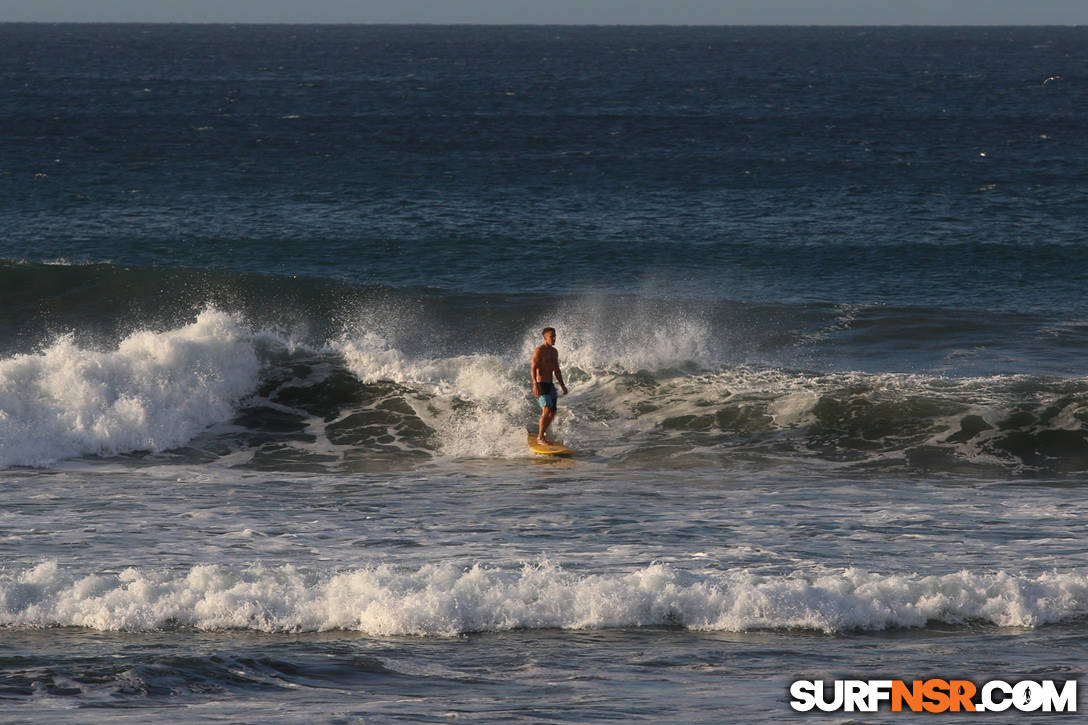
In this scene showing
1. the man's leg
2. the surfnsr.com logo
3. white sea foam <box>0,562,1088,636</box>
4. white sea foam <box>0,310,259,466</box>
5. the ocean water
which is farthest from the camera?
the man's leg

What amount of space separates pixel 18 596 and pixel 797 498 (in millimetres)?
7885

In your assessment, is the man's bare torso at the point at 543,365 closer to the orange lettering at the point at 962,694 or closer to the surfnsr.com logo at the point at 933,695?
the surfnsr.com logo at the point at 933,695

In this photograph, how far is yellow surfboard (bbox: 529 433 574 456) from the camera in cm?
1611

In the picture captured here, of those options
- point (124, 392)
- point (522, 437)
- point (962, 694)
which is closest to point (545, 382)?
point (522, 437)

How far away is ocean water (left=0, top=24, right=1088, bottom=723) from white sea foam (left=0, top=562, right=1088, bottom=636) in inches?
1.3

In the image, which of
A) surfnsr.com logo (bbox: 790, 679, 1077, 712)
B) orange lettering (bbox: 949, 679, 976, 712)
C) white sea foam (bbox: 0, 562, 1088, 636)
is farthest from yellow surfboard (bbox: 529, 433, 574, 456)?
orange lettering (bbox: 949, 679, 976, 712)

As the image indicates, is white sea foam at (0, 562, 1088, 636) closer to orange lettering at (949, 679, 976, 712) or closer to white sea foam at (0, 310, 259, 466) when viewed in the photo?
orange lettering at (949, 679, 976, 712)

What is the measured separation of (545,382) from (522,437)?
888 millimetres

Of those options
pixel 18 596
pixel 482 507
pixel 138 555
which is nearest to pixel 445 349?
pixel 482 507

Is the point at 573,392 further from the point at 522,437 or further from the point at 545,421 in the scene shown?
the point at 545,421

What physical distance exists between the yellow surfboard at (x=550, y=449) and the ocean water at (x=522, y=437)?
264 mm

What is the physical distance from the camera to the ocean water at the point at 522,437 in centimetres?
910

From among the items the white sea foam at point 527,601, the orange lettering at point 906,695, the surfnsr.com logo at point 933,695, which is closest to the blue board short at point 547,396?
the white sea foam at point 527,601

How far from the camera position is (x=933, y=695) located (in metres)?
8.27
